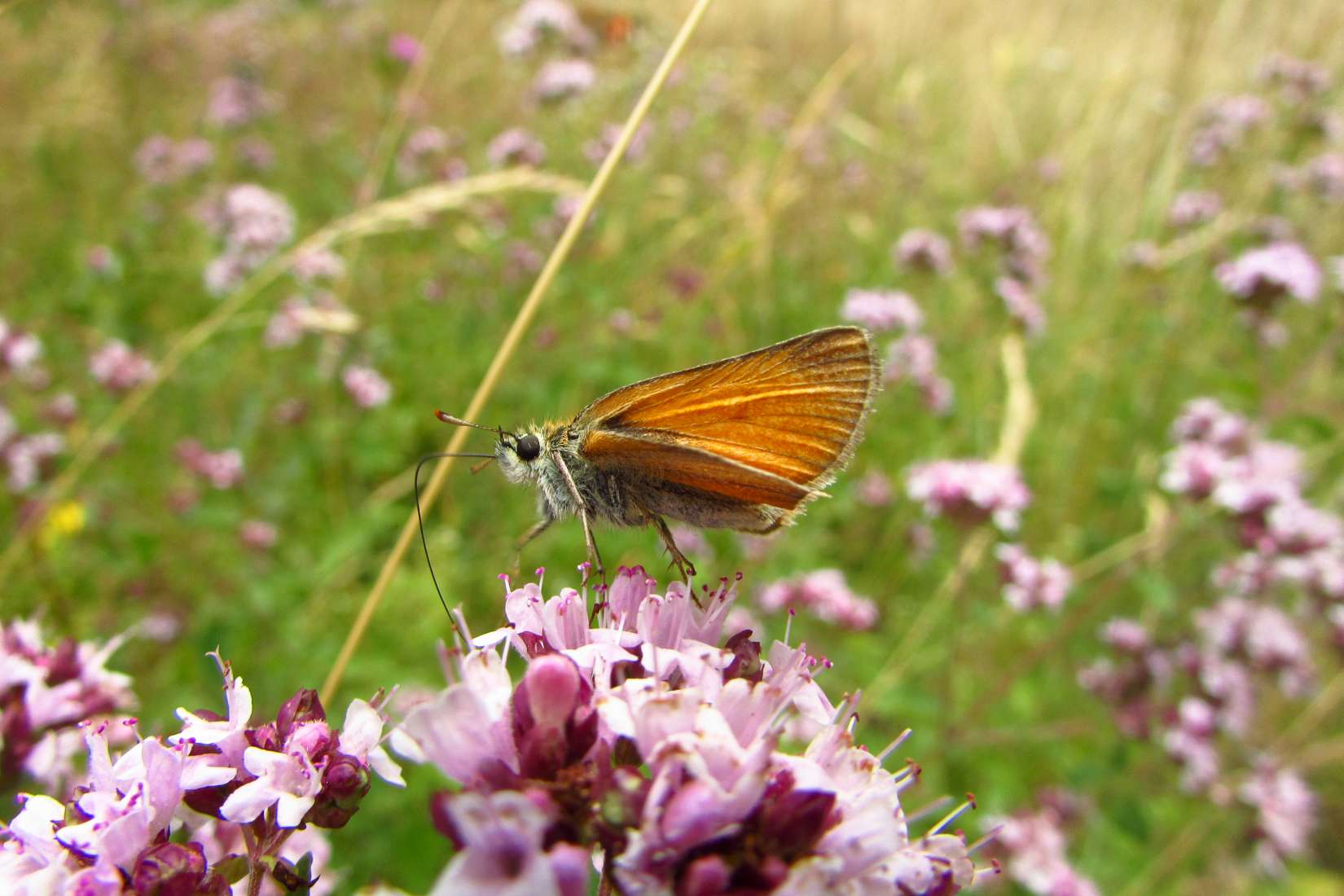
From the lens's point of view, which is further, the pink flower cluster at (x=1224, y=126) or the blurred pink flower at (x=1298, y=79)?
the pink flower cluster at (x=1224, y=126)

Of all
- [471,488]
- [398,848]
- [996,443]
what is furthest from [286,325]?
[996,443]

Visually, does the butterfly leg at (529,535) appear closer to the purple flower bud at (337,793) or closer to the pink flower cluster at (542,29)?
the purple flower bud at (337,793)

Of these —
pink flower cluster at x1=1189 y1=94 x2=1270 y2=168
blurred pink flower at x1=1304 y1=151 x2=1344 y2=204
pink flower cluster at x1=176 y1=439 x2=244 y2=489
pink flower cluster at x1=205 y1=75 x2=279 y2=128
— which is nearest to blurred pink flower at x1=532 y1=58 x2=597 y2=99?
pink flower cluster at x1=205 y1=75 x2=279 y2=128

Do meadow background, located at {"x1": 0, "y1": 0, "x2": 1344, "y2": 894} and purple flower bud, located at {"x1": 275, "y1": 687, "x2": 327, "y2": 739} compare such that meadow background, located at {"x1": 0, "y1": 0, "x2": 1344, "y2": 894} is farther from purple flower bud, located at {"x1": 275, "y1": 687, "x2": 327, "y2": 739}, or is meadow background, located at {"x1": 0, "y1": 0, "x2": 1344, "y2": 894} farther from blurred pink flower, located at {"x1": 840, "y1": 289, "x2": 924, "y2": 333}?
purple flower bud, located at {"x1": 275, "y1": 687, "x2": 327, "y2": 739}

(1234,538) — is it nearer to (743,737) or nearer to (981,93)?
(743,737)

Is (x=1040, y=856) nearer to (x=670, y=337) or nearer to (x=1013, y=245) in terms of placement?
(x=670, y=337)

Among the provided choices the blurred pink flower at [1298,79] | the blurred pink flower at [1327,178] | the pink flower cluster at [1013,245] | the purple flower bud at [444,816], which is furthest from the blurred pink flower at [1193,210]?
the purple flower bud at [444,816]

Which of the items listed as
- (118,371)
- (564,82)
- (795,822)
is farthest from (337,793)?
(564,82)
